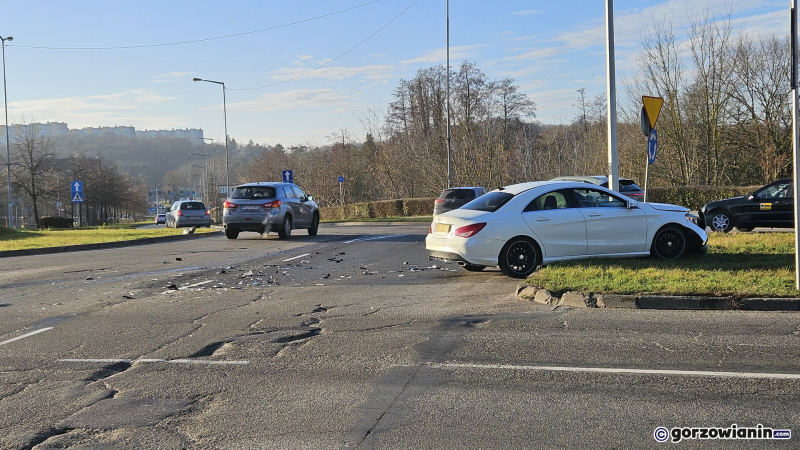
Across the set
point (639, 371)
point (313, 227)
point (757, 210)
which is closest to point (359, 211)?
point (313, 227)

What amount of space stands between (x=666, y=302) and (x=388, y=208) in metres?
39.0

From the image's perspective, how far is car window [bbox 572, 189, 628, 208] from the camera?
1209cm

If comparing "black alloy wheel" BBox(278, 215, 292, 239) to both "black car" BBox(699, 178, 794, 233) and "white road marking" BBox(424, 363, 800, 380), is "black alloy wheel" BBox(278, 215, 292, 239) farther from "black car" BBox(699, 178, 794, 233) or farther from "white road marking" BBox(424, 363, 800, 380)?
"white road marking" BBox(424, 363, 800, 380)

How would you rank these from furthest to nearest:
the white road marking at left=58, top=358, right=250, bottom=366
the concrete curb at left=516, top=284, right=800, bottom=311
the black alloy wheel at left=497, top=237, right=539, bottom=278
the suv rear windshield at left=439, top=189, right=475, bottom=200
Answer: the suv rear windshield at left=439, top=189, right=475, bottom=200 → the black alloy wheel at left=497, top=237, right=539, bottom=278 → the concrete curb at left=516, top=284, right=800, bottom=311 → the white road marking at left=58, top=358, right=250, bottom=366

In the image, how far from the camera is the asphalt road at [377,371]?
178 inches

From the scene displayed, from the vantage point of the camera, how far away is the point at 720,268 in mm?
10906

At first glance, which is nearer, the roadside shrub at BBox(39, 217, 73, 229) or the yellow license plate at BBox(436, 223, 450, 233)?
the yellow license plate at BBox(436, 223, 450, 233)

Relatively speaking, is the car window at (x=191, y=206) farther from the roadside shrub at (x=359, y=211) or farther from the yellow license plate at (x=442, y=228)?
the yellow license plate at (x=442, y=228)

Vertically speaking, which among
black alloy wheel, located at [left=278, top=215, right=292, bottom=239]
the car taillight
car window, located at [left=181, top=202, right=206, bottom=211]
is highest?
car window, located at [left=181, top=202, right=206, bottom=211]

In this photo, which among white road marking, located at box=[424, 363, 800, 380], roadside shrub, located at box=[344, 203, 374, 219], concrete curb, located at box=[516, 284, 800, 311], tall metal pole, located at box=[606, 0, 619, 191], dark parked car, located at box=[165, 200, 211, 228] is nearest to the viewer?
white road marking, located at box=[424, 363, 800, 380]

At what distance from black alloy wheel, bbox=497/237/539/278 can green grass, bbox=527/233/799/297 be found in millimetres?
416

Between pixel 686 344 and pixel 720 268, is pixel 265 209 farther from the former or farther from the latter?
pixel 686 344

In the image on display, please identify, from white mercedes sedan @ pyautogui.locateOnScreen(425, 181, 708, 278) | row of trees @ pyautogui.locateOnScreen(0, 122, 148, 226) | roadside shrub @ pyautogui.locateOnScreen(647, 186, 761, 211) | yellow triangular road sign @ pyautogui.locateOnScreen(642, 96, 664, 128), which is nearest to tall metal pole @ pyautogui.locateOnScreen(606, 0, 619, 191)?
yellow triangular road sign @ pyautogui.locateOnScreen(642, 96, 664, 128)

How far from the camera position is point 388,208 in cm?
4753
